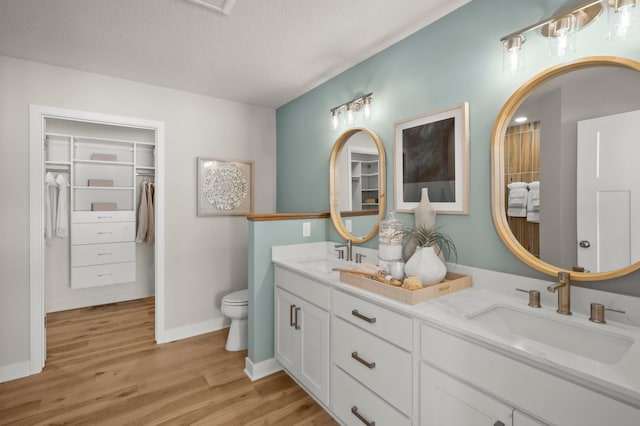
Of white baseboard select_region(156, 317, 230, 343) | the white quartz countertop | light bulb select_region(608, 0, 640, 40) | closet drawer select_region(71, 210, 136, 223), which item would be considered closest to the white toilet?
white baseboard select_region(156, 317, 230, 343)

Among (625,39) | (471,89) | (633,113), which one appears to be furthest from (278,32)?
(633,113)

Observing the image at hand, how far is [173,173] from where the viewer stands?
2928mm

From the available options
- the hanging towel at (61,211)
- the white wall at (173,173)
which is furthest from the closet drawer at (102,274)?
the white wall at (173,173)

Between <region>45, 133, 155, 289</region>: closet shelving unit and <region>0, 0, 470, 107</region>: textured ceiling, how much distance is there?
175cm

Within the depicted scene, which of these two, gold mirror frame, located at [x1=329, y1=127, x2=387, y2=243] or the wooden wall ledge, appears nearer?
gold mirror frame, located at [x1=329, y1=127, x2=387, y2=243]

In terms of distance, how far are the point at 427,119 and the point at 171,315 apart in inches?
111

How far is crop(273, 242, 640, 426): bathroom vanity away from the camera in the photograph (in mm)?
855

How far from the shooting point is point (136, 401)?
2041 mm

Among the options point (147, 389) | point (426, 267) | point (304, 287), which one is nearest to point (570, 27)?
point (426, 267)

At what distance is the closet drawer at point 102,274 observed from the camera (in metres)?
3.72

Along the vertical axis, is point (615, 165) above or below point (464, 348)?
above

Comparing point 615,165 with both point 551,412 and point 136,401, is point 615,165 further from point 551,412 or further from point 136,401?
point 136,401

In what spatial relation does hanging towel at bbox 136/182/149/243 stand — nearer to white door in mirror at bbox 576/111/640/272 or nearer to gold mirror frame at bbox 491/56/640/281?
gold mirror frame at bbox 491/56/640/281

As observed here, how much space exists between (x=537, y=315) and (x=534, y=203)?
0.50m
